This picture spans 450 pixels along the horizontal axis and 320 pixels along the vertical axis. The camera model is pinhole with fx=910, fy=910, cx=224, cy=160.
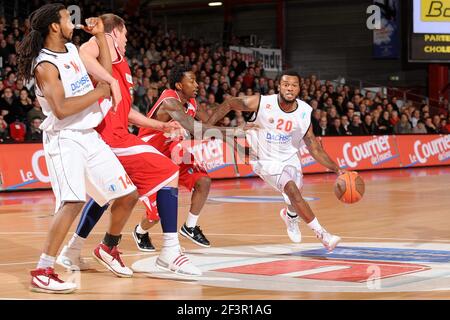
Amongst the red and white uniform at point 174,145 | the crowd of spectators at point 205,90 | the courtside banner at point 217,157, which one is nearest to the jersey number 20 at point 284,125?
the red and white uniform at point 174,145

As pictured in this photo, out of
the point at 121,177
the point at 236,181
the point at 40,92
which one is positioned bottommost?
the point at 236,181

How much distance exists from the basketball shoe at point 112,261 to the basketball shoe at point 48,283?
753 millimetres

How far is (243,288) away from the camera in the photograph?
662 cm

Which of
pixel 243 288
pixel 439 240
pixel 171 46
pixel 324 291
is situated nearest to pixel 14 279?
pixel 243 288

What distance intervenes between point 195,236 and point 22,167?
8351mm

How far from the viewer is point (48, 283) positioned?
254 inches

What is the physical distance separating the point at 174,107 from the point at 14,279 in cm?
237

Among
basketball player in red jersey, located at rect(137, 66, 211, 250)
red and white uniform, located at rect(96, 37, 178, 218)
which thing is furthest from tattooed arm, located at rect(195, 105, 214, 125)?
red and white uniform, located at rect(96, 37, 178, 218)

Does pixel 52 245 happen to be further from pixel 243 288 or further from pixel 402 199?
pixel 402 199

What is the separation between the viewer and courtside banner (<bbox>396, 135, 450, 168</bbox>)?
24.5 meters

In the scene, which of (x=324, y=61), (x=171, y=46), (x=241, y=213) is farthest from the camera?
(x=324, y=61)

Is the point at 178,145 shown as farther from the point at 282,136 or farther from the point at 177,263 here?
the point at 177,263

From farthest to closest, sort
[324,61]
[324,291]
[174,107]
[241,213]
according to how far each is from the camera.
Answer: [324,61] < [241,213] < [174,107] < [324,291]

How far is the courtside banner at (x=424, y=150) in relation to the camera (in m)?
24.5
